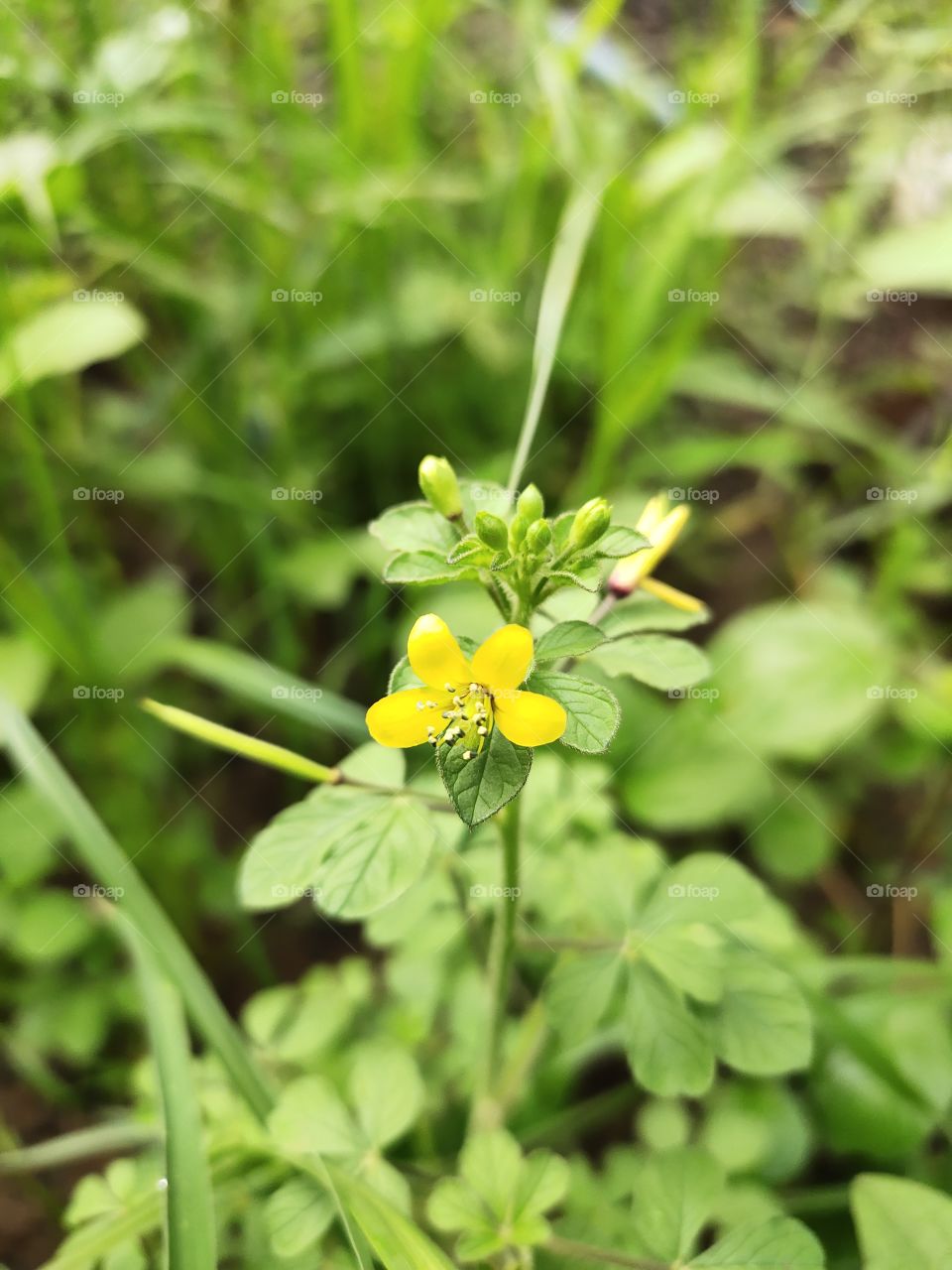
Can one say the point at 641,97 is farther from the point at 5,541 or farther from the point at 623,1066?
the point at 623,1066

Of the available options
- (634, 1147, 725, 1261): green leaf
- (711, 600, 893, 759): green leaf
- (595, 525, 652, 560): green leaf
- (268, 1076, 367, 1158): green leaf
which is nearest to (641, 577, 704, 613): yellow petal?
(595, 525, 652, 560): green leaf

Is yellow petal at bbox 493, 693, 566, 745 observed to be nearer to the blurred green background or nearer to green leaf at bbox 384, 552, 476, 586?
green leaf at bbox 384, 552, 476, 586

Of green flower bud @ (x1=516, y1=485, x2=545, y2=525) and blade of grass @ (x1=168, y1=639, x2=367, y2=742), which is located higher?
green flower bud @ (x1=516, y1=485, x2=545, y2=525)

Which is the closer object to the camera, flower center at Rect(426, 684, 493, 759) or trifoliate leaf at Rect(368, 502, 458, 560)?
flower center at Rect(426, 684, 493, 759)

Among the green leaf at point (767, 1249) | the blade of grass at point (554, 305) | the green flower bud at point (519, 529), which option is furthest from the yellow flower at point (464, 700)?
the green leaf at point (767, 1249)

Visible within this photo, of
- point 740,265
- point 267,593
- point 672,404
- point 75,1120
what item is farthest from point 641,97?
point 75,1120
